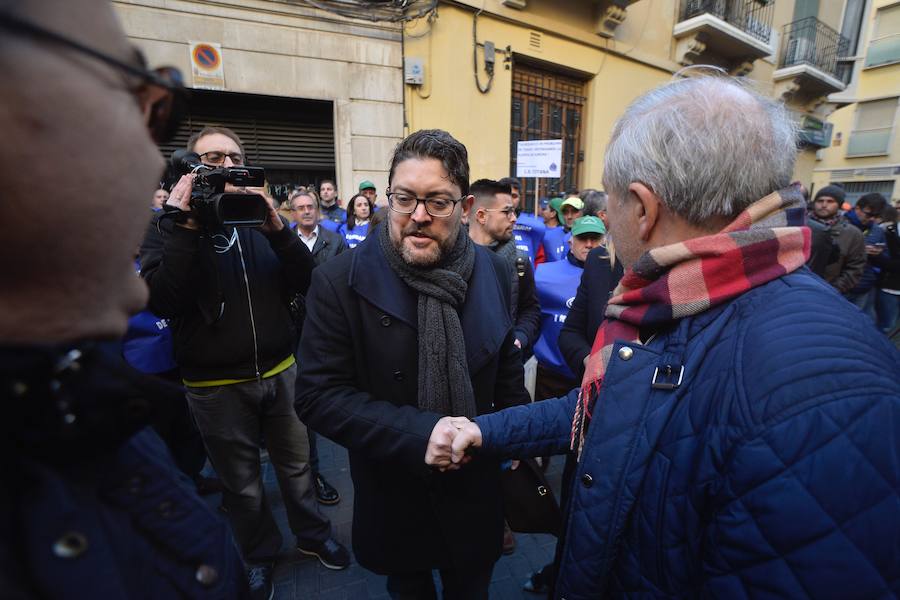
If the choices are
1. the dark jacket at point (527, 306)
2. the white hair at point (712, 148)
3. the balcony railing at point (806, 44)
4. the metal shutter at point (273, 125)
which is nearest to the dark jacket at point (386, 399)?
the white hair at point (712, 148)

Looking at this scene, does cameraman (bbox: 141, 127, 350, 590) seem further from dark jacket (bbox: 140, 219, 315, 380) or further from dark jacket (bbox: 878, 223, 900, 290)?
dark jacket (bbox: 878, 223, 900, 290)

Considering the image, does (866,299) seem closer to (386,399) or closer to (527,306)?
(527,306)

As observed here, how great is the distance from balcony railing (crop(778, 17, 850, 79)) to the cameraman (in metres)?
18.1

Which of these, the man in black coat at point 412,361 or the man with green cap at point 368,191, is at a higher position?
the man with green cap at point 368,191

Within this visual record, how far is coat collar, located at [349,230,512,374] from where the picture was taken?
61.7 inches

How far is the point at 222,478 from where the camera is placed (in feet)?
7.56

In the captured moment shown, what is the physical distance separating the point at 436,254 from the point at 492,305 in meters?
0.31

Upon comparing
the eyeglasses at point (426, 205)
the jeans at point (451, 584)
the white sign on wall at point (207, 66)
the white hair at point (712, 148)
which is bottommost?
the jeans at point (451, 584)

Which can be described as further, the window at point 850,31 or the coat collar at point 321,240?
the window at point 850,31

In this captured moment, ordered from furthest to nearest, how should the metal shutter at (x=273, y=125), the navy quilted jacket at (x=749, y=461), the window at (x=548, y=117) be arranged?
the window at (x=548, y=117)
the metal shutter at (x=273, y=125)
the navy quilted jacket at (x=749, y=461)

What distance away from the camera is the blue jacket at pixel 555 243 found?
5099 mm

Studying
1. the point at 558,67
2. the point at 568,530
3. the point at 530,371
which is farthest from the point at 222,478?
the point at 558,67

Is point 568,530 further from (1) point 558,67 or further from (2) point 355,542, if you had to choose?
(1) point 558,67

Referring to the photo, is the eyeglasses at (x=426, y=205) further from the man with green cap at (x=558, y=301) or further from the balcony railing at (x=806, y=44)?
the balcony railing at (x=806, y=44)
